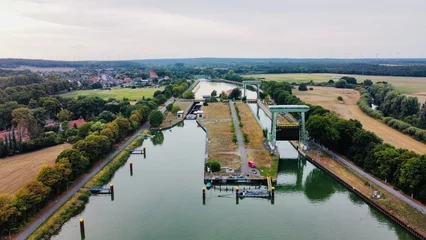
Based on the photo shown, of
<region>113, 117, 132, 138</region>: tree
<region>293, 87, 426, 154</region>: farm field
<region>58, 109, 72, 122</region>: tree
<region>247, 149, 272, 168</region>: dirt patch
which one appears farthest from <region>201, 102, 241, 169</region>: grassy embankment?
<region>58, 109, 72, 122</region>: tree

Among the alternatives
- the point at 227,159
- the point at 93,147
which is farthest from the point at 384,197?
the point at 93,147

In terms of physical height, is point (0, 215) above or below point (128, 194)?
above

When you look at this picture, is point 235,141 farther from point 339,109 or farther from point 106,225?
point 339,109

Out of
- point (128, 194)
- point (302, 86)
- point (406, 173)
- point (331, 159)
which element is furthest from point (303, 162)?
point (302, 86)

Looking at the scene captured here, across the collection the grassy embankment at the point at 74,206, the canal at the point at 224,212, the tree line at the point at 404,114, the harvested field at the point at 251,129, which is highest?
the tree line at the point at 404,114

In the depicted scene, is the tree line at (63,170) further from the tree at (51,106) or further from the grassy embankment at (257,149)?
the grassy embankment at (257,149)

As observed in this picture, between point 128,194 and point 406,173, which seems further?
point 128,194

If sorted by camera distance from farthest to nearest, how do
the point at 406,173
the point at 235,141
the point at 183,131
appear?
the point at 183,131, the point at 235,141, the point at 406,173

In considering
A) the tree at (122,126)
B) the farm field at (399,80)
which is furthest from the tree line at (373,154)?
the farm field at (399,80)
